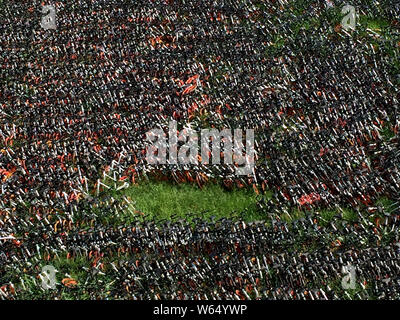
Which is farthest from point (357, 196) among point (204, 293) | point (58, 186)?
point (58, 186)

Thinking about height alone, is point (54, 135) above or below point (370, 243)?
above

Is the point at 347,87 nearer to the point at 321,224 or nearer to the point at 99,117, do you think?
the point at 321,224

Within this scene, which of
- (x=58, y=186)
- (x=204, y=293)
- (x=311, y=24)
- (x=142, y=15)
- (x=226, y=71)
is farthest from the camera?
(x=142, y=15)

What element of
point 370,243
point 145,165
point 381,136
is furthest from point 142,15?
point 370,243

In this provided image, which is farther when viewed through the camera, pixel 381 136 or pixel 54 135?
pixel 54 135

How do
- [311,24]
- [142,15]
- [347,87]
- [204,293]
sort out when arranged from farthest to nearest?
1. [142,15]
2. [311,24]
3. [347,87]
4. [204,293]

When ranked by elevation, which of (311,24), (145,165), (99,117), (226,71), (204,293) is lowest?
(204,293)
